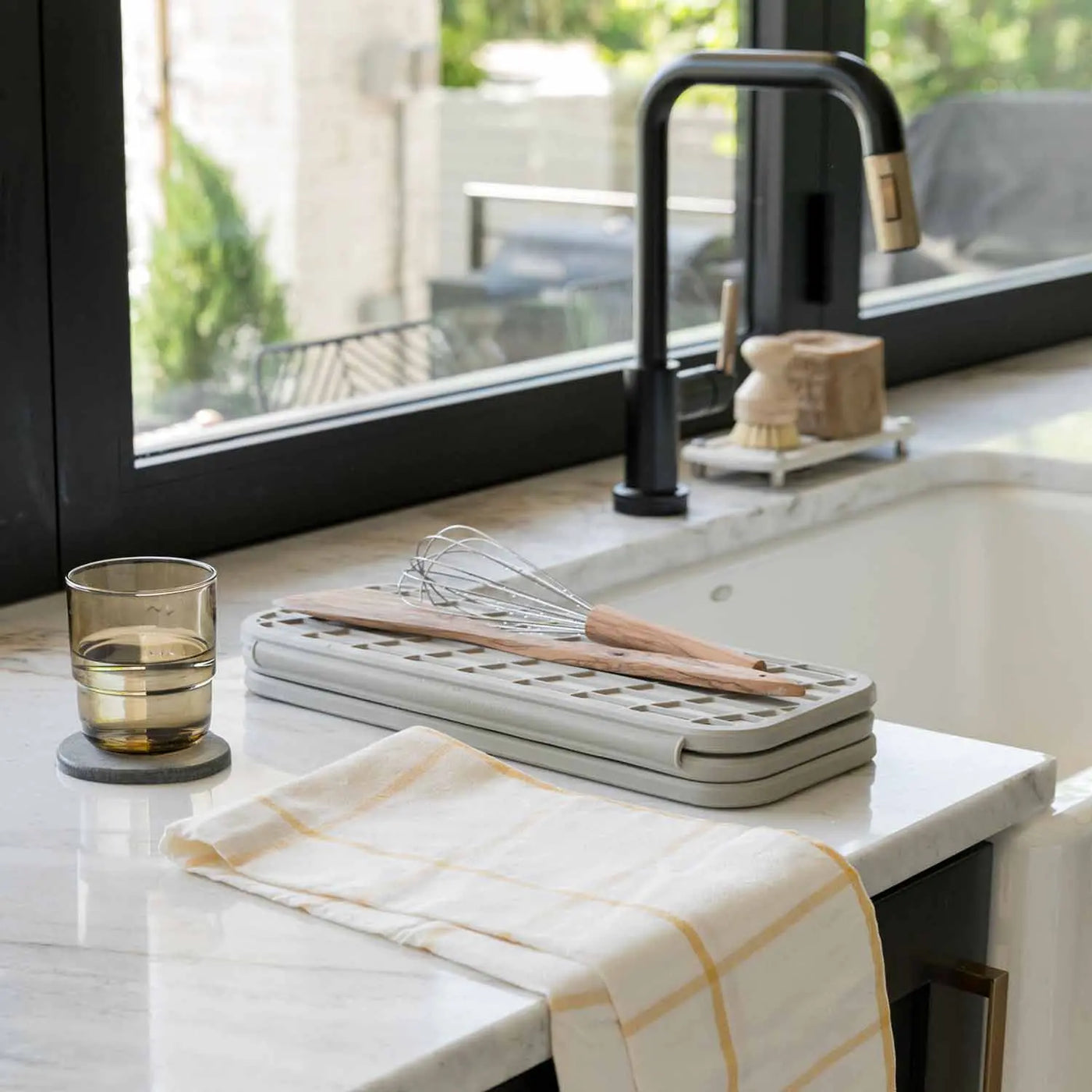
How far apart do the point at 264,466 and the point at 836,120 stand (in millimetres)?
776

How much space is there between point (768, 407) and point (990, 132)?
1.04m

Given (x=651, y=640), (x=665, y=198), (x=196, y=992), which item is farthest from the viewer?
(x=665, y=198)

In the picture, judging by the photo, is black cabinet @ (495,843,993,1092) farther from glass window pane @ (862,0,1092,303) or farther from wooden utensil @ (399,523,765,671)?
glass window pane @ (862,0,1092,303)

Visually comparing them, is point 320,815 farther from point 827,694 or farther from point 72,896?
point 827,694

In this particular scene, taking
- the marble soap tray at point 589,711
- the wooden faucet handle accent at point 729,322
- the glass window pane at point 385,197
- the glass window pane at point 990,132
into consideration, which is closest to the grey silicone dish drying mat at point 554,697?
the marble soap tray at point 589,711

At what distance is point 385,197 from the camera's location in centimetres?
173

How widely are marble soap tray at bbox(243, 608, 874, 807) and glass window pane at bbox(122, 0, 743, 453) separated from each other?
42 centimetres

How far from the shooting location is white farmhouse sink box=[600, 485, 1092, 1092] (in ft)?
5.03

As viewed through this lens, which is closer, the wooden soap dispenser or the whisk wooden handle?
the whisk wooden handle

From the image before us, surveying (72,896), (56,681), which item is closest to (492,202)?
(56,681)

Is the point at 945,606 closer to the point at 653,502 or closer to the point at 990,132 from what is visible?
the point at 653,502

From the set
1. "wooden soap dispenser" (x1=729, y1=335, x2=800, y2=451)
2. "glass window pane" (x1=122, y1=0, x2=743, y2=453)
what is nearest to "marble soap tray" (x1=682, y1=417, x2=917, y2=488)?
"wooden soap dispenser" (x1=729, y1=335, x2=800, y2=451)

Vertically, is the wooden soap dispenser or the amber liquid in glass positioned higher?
the wooden soap dispenser

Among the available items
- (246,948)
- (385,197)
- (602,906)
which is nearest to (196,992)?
(246,948)
